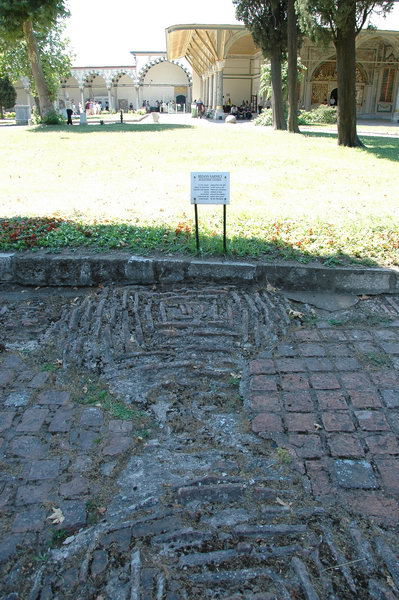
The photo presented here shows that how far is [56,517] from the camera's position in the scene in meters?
2.47

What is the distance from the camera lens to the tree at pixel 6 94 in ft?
158

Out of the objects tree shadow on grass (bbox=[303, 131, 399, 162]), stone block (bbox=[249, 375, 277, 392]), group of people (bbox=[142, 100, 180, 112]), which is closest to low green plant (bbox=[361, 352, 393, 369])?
stone block (bbox=[249, 375, 277, 392])

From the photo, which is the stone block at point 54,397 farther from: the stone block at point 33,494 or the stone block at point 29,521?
the stone block at point 29,521

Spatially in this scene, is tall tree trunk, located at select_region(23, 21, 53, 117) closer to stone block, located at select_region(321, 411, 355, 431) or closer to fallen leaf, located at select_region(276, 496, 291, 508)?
stone block, located at select_region(321, 411, 355, 431)

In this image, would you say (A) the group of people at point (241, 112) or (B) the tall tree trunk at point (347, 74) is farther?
(A) the group of people at point (241, 112)

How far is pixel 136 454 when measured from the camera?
2.92 m

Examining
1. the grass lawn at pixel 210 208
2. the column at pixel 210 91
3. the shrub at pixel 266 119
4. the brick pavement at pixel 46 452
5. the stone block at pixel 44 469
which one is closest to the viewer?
the brick pavement at pixel 46 452

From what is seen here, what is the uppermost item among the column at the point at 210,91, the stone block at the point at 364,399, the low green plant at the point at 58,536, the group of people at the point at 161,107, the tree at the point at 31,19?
the tree at the point at 31,19

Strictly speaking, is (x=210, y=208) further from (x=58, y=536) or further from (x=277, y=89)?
(x=277, y=89)

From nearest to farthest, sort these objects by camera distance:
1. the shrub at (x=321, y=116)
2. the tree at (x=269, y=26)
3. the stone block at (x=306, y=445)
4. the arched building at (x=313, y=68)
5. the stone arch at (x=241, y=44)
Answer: the stone block at (x=306, y=445)
the tree at (x=269, y=26)
the shrub at (x=321, y=116)
the stone arch at (x=241, y=44)
the arched building at (x=313, y=68)

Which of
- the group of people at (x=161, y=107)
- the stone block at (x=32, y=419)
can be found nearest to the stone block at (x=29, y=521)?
the stone block at (x=32, y=419)

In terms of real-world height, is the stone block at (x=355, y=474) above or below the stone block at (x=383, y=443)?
below

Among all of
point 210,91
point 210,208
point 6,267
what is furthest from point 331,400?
Result: point 210,91

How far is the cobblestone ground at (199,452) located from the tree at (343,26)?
12.0 m
